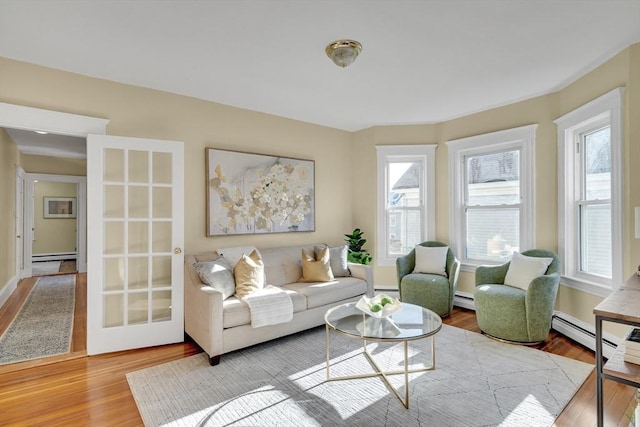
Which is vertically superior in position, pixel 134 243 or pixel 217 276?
pixel 134 243

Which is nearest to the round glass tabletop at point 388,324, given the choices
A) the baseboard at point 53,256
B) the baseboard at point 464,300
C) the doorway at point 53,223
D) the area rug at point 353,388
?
the area rug at point 353,388

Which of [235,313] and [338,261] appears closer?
[235,313]

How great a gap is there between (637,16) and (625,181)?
1241 mm

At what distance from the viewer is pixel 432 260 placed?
436 centimetres

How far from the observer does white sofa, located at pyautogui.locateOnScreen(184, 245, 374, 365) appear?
285cm

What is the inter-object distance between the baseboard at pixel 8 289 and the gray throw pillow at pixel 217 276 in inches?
141

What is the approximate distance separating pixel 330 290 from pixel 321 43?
8.01 ft

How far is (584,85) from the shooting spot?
322 cm

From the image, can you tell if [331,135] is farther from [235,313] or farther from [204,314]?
[204,314]

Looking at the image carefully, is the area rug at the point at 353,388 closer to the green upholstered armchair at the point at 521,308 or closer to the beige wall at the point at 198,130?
the green upholstered armchair at the point at 521,308

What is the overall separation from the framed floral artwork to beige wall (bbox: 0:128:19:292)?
133 inches

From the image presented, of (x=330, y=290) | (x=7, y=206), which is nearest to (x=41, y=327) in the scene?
(x=7, y=206)

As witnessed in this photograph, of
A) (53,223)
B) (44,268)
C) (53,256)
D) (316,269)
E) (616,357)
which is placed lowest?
(44,268)

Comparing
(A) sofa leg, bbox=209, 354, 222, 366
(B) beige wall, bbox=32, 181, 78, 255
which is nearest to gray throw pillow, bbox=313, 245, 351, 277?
(A) sofa leg, bbox=209, 354, 222, 366
